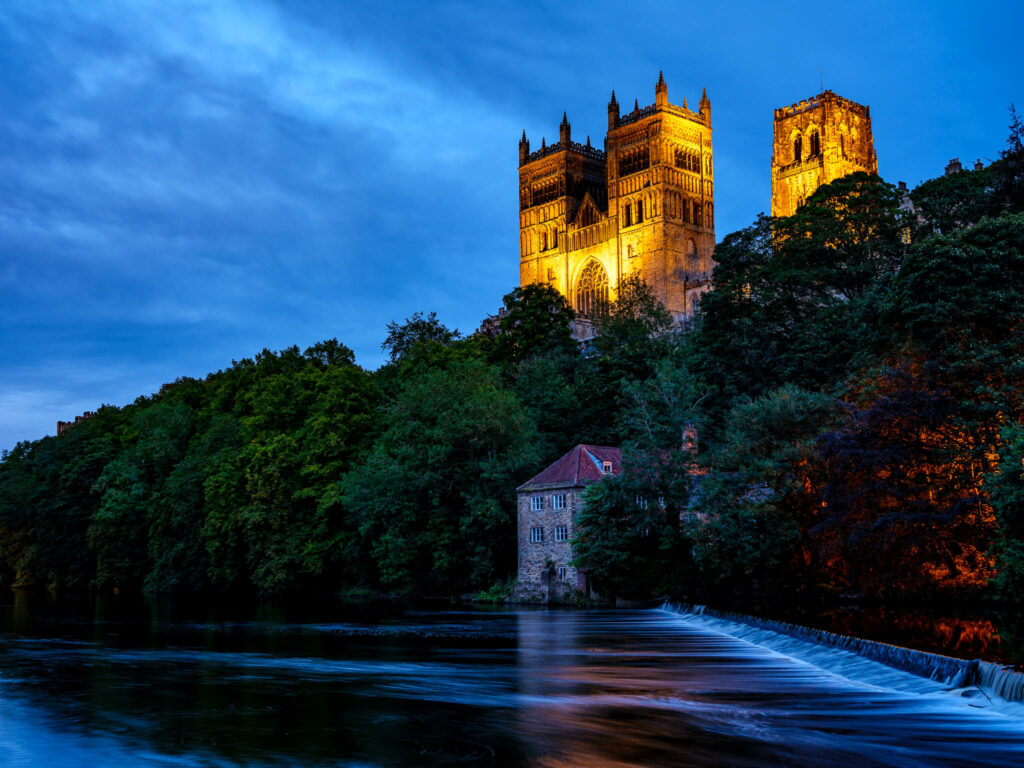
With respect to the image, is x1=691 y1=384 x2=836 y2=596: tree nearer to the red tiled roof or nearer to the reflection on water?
the red tiled roof

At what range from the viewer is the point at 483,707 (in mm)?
19719

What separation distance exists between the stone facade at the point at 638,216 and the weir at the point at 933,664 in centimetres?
10900

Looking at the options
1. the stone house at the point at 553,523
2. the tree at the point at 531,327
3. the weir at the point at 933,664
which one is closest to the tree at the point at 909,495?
the weir at the point at 933,664

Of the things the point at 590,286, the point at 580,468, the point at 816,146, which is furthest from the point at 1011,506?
the point at 590,286

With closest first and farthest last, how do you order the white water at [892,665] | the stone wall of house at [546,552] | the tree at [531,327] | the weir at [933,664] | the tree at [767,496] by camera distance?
the weir at [933,664], the white water at [892,665], the tree at [767,496], the stone wall of house at [546,552], the tree at [531,327]

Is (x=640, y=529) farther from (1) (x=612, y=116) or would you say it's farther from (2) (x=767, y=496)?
(1) (x=612, y=116)

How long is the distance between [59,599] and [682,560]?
4068cm

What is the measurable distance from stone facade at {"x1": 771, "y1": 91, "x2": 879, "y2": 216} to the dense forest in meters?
48.2

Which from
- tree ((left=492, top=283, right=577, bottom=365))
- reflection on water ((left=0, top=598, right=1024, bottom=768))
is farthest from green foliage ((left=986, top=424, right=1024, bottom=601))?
tree ((left=492, top=283, right=577, bottom=365))

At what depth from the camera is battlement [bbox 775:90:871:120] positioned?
128125 mm

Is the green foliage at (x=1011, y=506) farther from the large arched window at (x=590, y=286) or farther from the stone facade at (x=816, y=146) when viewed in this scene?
the large arched window at (x=590, y=286)

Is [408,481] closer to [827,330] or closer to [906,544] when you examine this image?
[827,330]

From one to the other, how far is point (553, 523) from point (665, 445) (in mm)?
6575

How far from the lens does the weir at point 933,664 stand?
1819cm
